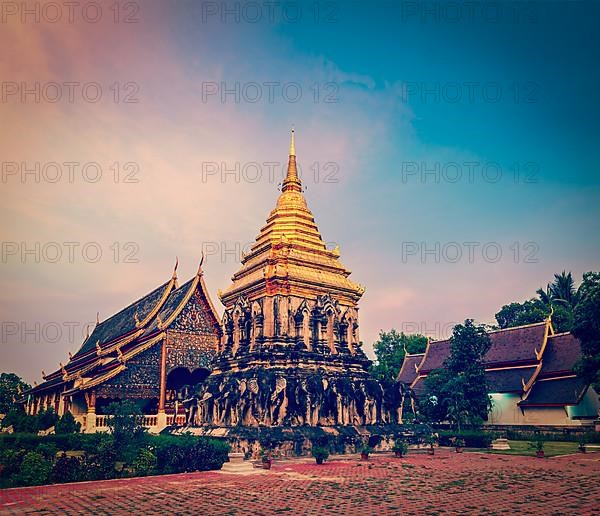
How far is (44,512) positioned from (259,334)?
1524cm

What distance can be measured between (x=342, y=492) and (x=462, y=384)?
16123mm

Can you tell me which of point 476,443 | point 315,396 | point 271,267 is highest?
point 271,267

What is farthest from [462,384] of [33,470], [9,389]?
[9,389]

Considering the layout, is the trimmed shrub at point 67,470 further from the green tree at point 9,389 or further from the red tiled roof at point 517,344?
the green tree at point 9,389

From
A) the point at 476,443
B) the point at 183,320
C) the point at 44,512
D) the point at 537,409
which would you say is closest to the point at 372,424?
the point at 476,443

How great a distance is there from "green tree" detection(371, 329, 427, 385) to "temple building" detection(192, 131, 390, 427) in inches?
722

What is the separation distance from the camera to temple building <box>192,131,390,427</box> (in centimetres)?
2086

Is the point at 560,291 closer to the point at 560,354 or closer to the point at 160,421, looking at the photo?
the point at 560,354

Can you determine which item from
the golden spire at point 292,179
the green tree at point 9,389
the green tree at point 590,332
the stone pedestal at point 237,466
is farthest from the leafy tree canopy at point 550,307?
the green tree at point 9,389

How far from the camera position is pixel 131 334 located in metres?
27.7

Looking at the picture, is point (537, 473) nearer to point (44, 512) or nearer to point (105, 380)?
point (44, 512)

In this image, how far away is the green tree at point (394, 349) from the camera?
45828 mm

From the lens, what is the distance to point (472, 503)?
1000 cm

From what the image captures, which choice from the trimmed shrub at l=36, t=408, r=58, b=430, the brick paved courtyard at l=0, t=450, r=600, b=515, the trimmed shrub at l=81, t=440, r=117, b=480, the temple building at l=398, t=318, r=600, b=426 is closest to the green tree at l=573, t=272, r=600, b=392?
the temple building at l=398, t=318, r=600, b=426
